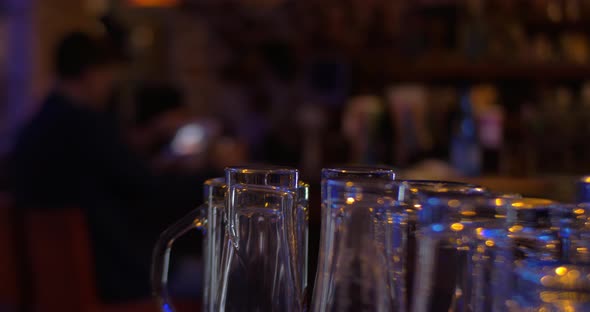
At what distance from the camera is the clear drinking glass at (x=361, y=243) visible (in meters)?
0.50

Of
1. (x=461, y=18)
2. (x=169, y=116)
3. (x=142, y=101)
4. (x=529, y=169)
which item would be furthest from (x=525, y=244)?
(x=142, y=101)

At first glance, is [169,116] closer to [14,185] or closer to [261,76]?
[261,76]

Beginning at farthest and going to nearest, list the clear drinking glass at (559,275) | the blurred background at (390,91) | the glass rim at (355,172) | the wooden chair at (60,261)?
1. the blurred background at (390,91)
2. the wooden chair at (60,261)
3. the glass rim at (355,172)
4. the clear drinking glass at (559,275)

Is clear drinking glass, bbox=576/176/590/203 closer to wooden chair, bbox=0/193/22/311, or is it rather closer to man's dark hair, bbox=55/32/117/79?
wooden chair, bbox=0/193/22/311

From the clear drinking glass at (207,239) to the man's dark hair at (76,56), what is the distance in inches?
77.8

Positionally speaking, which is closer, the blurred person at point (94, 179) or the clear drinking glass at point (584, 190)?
the clear drinking glass at point (584, 190)

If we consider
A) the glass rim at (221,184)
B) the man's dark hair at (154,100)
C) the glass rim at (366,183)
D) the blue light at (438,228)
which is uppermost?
the man's dark hair at (154,100)

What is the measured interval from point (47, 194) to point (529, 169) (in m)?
2.43

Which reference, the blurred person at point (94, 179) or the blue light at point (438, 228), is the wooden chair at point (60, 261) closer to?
the blurred person at point (94, 179)

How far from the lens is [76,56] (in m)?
2.51

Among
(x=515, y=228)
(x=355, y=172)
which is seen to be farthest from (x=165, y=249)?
(x=515, y=228)

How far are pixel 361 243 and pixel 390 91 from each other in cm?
370

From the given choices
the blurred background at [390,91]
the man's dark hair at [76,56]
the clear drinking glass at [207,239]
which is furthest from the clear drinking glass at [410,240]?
the blurred background at [390,91]

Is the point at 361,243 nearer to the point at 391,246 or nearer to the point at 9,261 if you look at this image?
the point at 391,246
